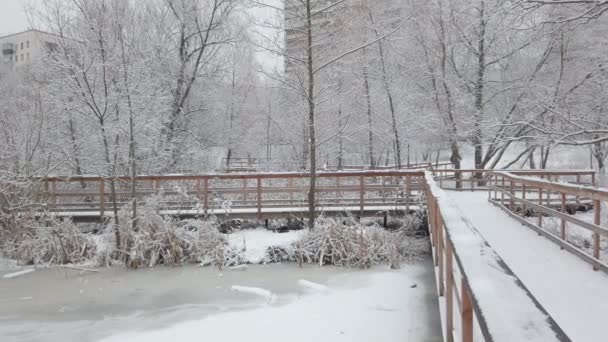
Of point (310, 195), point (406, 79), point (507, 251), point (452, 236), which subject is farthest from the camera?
point (406, 79)

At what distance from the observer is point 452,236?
2.23m

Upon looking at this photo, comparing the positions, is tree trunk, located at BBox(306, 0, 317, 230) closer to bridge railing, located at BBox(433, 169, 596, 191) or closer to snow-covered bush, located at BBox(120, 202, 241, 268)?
snow-covered bush, located at BBox(120, 202, 241, 268)

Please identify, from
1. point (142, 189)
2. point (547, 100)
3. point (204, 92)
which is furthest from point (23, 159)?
point (547, 100)

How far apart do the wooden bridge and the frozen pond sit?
1410 millimetres

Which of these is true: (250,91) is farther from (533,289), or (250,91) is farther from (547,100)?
(533,289)

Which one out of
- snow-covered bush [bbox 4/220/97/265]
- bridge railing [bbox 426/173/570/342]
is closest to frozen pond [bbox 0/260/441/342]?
snow-covered bush [bbox 4/220/97/265]

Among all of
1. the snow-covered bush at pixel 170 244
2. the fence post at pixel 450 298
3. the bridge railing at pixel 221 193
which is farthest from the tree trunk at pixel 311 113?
the fence post at pixel 450 298

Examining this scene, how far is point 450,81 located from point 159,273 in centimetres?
1601

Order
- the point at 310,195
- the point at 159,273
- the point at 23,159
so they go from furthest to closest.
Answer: the point at 23,159, the point at 310,195, the point at 159,273

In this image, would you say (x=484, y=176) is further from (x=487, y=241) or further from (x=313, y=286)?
(x=487, y=241)

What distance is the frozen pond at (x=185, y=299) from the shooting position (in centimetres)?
650

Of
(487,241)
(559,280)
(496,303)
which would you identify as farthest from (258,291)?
(496,303)

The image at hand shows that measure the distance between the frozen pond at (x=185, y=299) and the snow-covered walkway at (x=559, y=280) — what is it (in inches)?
60.3

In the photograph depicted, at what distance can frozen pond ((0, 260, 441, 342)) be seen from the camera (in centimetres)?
650
